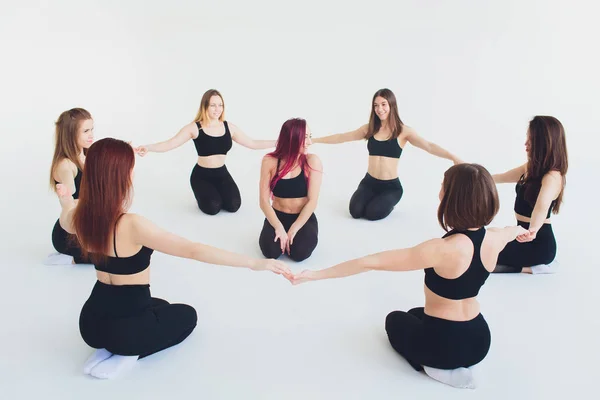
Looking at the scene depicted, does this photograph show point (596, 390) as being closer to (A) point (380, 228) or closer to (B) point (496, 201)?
(B) point (496, 201)

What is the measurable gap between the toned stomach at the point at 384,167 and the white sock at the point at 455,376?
292 centimetres

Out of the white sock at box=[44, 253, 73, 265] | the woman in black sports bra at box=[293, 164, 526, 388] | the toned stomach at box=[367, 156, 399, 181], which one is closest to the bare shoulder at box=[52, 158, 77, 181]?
the white sock at box=[44, 253, 73, 265]

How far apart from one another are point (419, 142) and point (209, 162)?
2268 mm

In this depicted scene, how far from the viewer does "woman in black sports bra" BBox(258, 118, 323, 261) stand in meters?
4.49

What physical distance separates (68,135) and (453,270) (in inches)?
124

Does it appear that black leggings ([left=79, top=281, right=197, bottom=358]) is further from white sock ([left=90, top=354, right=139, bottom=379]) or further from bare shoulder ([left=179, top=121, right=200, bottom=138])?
bare shoulder ([left=179, top=121, right=200, bottom=138])

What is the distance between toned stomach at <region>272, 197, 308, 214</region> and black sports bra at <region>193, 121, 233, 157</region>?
1.31m

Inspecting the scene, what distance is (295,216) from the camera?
4762 mm

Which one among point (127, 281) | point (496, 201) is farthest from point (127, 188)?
point (496, 201)

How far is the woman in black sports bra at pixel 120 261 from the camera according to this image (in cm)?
288

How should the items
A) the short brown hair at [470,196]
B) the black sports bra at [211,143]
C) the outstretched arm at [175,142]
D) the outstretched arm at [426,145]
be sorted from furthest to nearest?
1. the black sports bra at [211,143]
2. the outstretched arm at [175,142]
3. the outstretched arm at [426,145]
4. the short brown hair at [470,196]

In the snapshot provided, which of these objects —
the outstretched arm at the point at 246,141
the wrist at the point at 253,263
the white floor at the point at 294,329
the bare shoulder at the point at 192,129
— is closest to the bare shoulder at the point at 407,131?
the white floor at the point at 294,329

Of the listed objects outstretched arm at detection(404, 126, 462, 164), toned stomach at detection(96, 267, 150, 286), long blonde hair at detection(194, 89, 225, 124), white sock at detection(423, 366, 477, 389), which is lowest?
white sock at detection(423, 366, 477, 389)

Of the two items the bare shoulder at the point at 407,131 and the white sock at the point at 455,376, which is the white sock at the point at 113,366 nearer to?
the white sock at the point at 455,376
